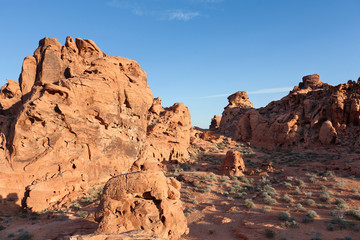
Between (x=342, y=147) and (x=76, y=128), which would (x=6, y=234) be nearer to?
(x=76, y=128)

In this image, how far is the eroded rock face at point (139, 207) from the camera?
779 cm

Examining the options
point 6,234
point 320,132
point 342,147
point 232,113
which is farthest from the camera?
point 232,113

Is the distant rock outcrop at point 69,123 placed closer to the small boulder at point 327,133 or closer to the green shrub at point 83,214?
the green shrub at point 83,214

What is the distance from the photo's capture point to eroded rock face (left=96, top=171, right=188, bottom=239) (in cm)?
779

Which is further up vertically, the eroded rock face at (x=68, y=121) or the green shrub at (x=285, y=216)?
the eroded rock face at (x=68, y=121)

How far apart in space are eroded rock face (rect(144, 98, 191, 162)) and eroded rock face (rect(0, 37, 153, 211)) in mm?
2364

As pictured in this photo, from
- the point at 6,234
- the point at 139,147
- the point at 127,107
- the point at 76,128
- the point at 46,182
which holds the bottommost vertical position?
the point at 6,234

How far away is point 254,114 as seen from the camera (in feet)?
138

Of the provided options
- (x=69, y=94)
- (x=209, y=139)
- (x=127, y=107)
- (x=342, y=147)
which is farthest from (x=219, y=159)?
(x=69, y=94)

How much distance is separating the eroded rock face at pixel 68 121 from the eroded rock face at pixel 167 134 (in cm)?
236

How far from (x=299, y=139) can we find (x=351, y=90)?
458 inches

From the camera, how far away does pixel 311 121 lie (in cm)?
3441

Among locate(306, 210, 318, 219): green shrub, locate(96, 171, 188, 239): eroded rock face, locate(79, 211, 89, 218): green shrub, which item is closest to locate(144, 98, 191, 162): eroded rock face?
locate(79, 211, 89, 218): green shrub

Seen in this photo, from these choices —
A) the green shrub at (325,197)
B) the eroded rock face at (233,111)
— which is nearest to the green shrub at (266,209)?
the green shrub at (325,197)
